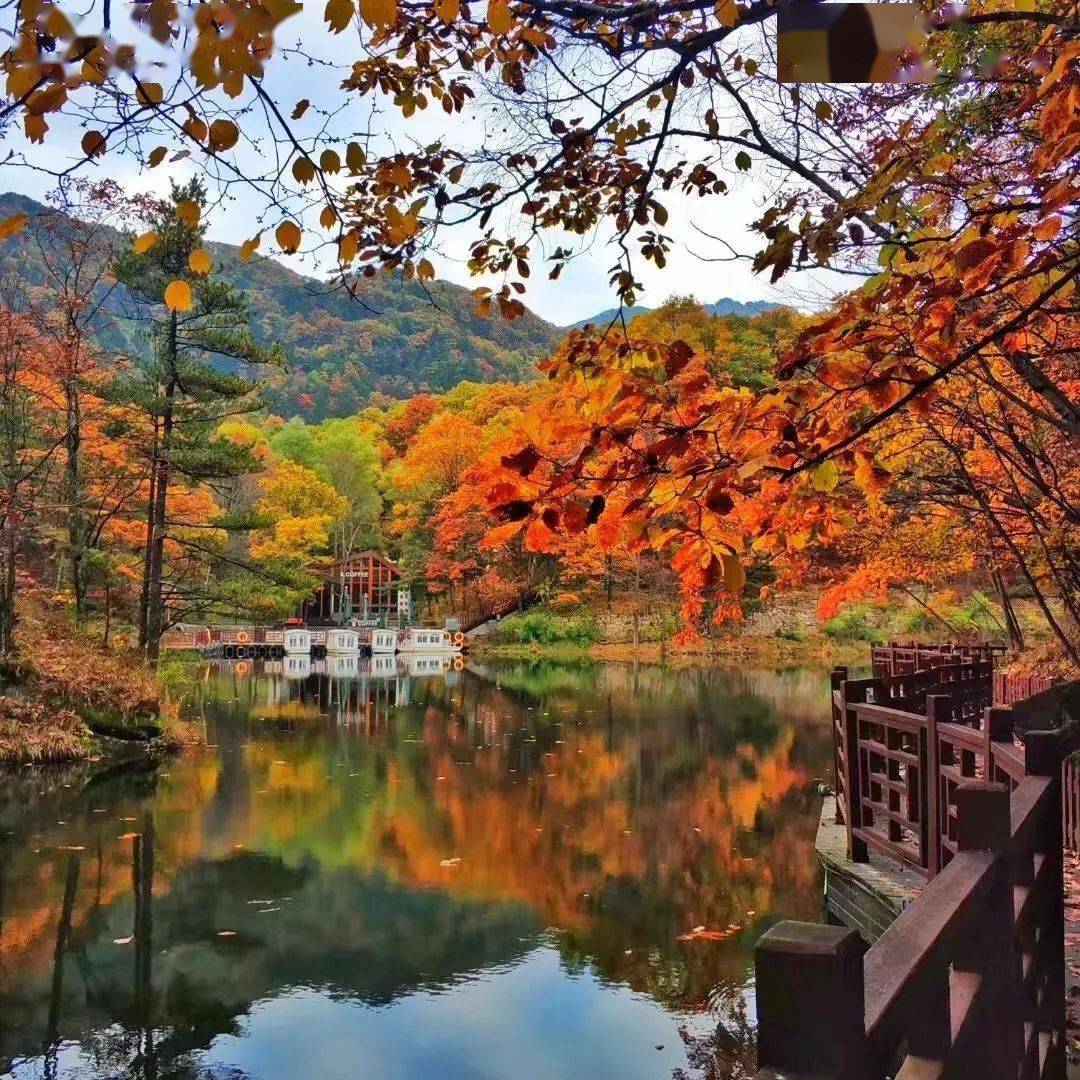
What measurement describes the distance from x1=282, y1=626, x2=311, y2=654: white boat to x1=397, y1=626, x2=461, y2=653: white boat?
348cm

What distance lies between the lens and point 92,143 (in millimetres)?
2027

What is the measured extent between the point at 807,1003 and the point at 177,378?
15696mm

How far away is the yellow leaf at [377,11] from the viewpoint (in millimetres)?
1603

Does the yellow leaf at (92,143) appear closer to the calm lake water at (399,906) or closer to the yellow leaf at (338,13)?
the yellow leaf at (338,13)

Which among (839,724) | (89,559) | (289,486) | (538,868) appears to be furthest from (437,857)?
(289,486)

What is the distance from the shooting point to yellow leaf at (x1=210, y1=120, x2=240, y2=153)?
1.98 meters

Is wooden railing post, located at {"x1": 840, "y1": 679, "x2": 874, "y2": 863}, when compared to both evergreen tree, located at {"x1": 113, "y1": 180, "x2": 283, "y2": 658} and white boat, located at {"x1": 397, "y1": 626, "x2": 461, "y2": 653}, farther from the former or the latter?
white boat, located at {"x1": 397, "y1": 626, "x2": 461, "y2": 653}

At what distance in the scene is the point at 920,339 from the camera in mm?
2252

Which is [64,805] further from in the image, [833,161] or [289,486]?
[289,486]

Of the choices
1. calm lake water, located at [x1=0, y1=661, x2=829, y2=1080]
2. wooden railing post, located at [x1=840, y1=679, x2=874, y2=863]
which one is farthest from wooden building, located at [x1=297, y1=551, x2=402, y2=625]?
wooden railing post, located at [x1=840, y1=679, x2=874, y2=863]

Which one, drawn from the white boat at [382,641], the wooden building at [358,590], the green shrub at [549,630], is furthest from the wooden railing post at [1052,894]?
the wooden building at [358,590]

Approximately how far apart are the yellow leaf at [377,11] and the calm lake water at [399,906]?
5.05 m

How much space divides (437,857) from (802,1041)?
8.28 metres

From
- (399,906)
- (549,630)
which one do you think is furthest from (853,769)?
(549,630)
